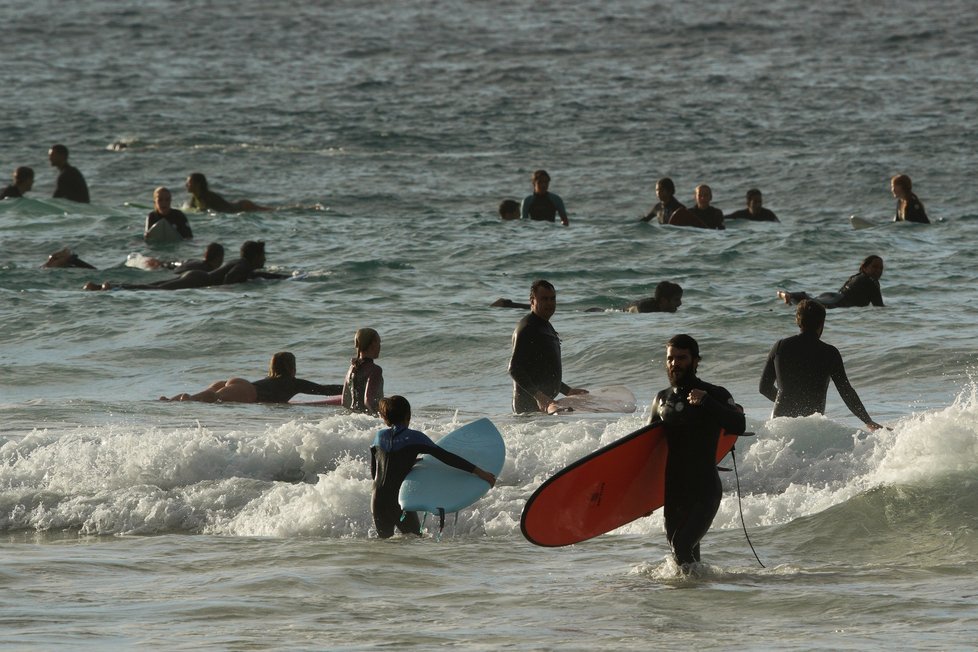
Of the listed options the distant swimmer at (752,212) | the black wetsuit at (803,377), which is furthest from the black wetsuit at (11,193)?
the black wetsuit at (803,377)

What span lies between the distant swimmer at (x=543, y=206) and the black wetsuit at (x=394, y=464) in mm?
12777

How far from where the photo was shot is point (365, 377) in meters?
11.1

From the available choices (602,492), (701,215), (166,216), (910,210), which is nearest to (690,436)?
(602,492)

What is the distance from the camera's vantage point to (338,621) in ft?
21.9

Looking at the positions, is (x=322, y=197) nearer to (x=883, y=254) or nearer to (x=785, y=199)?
(x=785, y=199)

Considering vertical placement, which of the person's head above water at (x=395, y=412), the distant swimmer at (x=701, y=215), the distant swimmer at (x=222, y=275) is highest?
the distant swimmer at (x=701, y=215)

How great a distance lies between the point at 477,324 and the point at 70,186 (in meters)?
10.7

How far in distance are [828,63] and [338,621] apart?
36.4m

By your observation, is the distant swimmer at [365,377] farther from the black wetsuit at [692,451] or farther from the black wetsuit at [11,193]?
the black wetsuit at [11,193]

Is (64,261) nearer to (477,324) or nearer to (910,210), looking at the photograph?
(477,324)

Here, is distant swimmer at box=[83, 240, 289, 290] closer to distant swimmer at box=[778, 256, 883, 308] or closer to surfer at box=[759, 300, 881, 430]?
distant swimmer at box=[778, 256, 883, 308]

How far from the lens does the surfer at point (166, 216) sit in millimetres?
21250

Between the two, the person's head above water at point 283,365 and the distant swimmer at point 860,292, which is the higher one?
the distant swimmer at point 860,292

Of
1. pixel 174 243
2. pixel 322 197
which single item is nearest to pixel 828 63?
pixel 322 197
